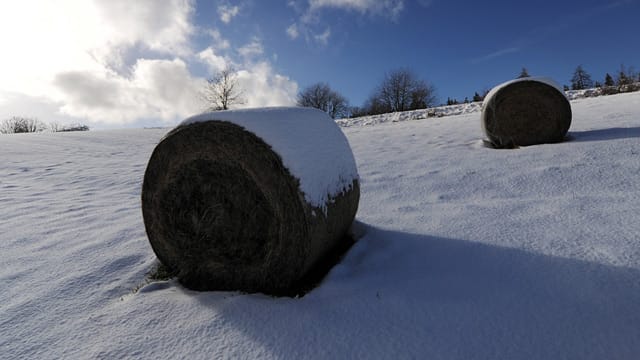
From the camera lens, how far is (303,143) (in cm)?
234

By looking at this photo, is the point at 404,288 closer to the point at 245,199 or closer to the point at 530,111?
the point at 245,199

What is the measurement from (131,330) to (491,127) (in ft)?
21.2

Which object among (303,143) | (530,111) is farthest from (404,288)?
(530,111)

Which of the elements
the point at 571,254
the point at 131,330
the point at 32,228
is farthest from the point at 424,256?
the point at 32,228

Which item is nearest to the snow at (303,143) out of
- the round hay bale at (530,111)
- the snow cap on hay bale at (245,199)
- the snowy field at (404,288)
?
the snow cap on hay bale at (245,199)

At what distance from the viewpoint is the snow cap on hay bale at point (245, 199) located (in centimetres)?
218

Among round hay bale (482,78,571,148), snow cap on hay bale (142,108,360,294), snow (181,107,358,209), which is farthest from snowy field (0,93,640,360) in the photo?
round hay bale (482,78,571,148)

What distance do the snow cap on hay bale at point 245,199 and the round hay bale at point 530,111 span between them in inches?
195

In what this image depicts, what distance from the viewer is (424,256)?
2.50 meters

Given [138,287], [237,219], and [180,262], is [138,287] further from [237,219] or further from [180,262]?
[237,219]

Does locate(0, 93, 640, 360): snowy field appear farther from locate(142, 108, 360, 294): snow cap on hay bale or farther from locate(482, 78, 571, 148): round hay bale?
locate(482, 78, 571, 148): round hay bale

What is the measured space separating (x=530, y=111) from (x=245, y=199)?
19.4 ft

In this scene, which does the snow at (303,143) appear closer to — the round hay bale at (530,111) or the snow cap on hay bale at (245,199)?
the snow cap on hay bale at (245,199)

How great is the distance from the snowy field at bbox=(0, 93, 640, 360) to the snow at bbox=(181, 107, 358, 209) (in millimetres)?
590
